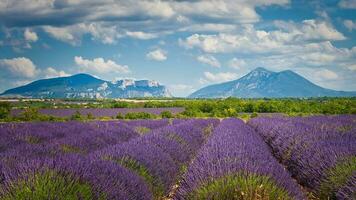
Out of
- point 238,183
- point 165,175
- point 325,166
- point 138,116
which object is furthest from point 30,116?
point 238,183

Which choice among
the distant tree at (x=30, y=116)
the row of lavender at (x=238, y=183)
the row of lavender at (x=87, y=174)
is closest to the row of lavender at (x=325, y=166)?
the row of lavender at (x=238, y=183)

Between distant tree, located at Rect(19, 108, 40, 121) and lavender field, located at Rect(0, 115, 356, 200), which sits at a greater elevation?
lavender field, located at Rect(0, 115, 356, 200)

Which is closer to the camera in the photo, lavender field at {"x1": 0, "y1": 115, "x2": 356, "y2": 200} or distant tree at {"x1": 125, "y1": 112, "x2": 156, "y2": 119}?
lavender field at {"x1": 0, "y1": 115, "x2": 356, "y2": 200}

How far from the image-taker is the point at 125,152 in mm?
5840

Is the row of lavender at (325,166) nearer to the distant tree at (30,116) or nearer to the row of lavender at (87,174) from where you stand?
the row of lavender at (87,174)

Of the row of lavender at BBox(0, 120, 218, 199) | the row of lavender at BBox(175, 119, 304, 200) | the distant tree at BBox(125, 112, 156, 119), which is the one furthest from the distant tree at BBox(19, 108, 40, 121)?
the row of lavender at BBox(175, 119, 304, 200)

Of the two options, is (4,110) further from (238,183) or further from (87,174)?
(238,183)

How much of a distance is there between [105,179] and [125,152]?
1964 millimetres

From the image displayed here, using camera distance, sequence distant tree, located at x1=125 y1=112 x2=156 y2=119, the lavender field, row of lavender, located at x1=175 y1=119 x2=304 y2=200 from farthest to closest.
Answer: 1. distant tree, located at x1=125 y1=112 x2=156 y2=119
2. row of lavender, located at x1=175 y1=119 x2=304 y2=200
3. the lavender field

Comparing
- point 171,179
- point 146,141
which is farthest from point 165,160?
point 146,141

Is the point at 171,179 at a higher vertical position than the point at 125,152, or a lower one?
lower

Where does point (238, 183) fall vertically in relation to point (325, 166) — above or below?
above

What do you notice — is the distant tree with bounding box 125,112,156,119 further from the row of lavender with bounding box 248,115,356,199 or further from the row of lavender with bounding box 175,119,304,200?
the row of lavender with bounding box 175,119,304,200

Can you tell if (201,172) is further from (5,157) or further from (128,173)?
(5,157)
